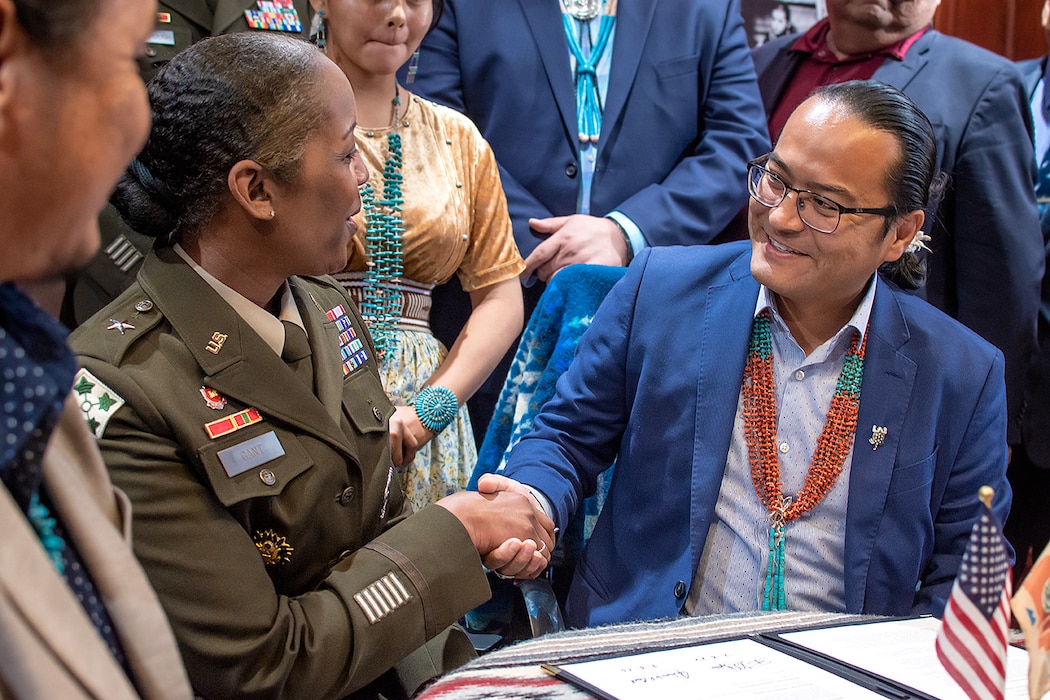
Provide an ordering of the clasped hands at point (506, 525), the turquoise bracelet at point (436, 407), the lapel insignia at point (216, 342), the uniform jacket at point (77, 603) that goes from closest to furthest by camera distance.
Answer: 1. the uniform jacket at point (77, 603)
2. the lapel insignia at point (216, 342)
3. the clasped hands at point (506, 525)
4. the turquoise bracelet at point (436, 407)

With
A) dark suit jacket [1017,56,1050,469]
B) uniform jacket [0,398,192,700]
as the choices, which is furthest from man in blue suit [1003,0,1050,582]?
uniform jacket [0,398,192,700]

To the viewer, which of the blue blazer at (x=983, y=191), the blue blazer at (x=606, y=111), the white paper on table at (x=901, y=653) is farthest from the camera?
the blue blazer at (x=983, y=191)

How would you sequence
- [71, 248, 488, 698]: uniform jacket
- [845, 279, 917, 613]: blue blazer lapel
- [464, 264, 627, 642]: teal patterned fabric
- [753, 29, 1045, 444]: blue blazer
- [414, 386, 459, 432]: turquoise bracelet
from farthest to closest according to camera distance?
[753, 29, 1045, 444]: blue blazer, [414, 386, 459, 432]: turquoise bracelet, [464, 264, 627, 642]: teal patterned fabric, [845, 279, 917, 613]: blue blazer lapel, [71, 248, 488, 698]: uniform jacket

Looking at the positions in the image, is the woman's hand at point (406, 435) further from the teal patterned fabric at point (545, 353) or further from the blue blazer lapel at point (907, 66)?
the blue blazer lapel at point (907, 66)

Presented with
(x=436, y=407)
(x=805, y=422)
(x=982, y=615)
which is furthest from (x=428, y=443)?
(x=982, y=615)

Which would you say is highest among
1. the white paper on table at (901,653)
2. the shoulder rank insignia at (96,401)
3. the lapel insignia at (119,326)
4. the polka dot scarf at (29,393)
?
the polka dot scarf at (29,393)

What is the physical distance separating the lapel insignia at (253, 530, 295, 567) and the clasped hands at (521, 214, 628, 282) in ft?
4.19

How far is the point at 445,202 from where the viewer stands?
2.44 metres

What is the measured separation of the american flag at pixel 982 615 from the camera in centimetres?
106

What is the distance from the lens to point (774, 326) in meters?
2.01

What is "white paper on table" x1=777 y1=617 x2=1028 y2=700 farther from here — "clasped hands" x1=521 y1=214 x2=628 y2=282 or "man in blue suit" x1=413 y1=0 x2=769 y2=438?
"man in blue suit" x1=413 y1=0 x2=769 y2=438

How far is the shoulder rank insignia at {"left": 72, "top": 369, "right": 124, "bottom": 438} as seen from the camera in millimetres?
1354

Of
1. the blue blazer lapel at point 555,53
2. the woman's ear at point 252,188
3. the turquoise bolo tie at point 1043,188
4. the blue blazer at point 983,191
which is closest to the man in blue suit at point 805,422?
the woman's ear at point 252,188

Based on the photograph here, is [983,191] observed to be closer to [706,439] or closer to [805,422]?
[805,422]
